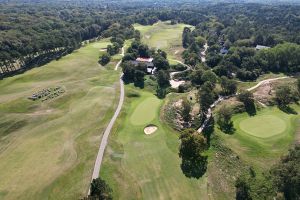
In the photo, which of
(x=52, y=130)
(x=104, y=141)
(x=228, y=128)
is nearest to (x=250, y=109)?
(x=228, y=128)

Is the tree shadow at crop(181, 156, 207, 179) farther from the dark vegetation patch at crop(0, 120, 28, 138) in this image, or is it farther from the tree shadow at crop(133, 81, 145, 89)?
the tree shadow at crop(133, 81, 145, 89)

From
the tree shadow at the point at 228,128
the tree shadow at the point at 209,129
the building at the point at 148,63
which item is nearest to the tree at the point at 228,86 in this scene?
the tree shadow at the point at 209,129

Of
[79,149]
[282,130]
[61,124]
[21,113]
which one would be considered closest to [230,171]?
[282,130]

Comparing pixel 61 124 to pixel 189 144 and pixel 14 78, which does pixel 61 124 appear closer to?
pixel 189 144

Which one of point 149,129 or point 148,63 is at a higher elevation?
point 149,129

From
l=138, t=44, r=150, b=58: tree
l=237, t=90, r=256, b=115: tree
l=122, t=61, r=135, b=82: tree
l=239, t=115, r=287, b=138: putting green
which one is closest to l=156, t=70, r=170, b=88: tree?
l=122, t=61, r=135, b=82: tree

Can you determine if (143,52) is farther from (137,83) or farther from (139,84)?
(139,84)

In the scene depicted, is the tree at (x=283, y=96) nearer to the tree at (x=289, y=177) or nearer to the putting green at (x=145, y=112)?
the tree at (x=289, y=177)
